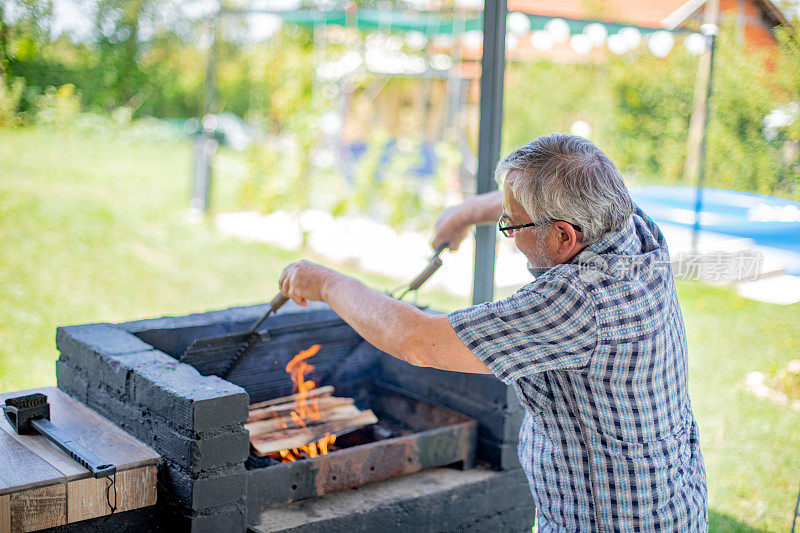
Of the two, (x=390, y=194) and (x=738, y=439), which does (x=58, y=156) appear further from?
(x=738, y=439)

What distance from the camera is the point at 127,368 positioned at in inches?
94.2

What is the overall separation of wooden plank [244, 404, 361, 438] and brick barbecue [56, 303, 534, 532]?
0.23 meters

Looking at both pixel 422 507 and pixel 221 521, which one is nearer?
pixel 221 521

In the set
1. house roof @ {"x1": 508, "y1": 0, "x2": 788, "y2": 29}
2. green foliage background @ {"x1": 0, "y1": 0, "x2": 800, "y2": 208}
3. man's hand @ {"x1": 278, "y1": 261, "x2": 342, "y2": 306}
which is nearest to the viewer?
man's hand @ {"x1": 278, "y1": 261, "x2": 342, "y2": 306}

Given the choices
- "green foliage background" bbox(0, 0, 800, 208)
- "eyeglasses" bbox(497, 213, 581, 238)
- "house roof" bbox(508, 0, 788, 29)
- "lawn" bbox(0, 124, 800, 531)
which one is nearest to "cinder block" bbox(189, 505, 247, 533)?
"eyeglasses" bbox(497, 213, 581, 238)

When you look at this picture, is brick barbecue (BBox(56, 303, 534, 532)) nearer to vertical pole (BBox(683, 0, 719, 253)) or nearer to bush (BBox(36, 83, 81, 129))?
vertical pole (BBox(683, 0, 719, 253))

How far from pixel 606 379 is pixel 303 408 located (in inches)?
60.7

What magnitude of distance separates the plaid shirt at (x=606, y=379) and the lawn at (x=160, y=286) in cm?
199

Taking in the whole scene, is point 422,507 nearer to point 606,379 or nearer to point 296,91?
point 606,379

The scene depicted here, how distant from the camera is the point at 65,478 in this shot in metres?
2.04

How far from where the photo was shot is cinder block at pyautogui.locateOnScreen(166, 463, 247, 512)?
2154 mm

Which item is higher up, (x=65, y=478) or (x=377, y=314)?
(x=377, y=314)

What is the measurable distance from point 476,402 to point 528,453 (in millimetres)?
869

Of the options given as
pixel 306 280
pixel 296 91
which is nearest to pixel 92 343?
pixel 306 280
